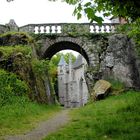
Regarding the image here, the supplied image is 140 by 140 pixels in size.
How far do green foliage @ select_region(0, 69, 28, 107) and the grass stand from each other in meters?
0.56

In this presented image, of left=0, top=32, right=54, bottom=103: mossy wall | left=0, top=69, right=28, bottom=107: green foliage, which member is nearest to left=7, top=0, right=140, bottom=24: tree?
left=0, top=69, right=28, bottom=107: green foliage

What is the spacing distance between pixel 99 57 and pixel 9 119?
15535mm

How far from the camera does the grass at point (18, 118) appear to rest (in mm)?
10550

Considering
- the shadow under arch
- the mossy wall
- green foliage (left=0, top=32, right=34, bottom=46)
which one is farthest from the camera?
the shadow under arch

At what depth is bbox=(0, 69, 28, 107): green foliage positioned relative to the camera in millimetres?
15045

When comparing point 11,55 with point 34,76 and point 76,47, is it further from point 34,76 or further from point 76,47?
point 76,47

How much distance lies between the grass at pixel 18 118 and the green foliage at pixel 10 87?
0.56 m

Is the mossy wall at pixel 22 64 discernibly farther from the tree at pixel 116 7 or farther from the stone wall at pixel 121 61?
the tree at pixel 116 7

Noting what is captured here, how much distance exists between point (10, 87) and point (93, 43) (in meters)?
12.4

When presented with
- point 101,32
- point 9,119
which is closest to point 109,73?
point 101,32

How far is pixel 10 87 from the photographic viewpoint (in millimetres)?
15914

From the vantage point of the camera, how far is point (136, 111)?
12148mm

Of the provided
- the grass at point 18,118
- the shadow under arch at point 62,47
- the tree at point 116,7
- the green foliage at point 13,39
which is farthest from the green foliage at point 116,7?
the shadow under arch at point 62,47

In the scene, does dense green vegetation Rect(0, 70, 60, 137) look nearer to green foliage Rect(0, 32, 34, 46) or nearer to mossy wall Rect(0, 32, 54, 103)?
mossy wall Rect(0, 32, 54, 103)
